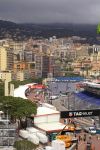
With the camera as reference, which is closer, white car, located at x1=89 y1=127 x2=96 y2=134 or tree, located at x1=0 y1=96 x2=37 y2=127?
white car, located at x1=89 y1=127 x2=96 y2=134

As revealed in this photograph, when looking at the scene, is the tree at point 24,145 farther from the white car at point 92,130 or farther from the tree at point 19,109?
the tree at point 19,109

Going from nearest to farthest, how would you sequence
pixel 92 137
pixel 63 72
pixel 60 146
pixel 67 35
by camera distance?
pixel 60 146 → pixel 92 137 → pixel 63 72 → pixel 67 35

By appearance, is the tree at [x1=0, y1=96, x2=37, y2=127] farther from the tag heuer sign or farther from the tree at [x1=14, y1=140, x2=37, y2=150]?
the tree at [x1=14, y1=140, x2=37, y2=150]

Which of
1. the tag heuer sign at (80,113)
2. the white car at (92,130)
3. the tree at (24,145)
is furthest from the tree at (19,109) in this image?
the tree at (24,145)

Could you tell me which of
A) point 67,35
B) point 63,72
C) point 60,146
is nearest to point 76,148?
point 60,146

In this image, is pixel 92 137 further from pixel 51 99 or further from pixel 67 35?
pixel 67 35

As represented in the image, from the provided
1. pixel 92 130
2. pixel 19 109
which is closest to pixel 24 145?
pixel 92 130

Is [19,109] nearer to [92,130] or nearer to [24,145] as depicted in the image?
[92,130]

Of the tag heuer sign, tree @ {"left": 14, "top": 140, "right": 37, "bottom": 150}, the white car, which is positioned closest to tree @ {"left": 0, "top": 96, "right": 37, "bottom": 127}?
the tag heuer sign
